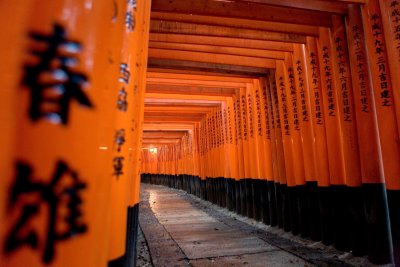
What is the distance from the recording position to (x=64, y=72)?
1004 millimetres

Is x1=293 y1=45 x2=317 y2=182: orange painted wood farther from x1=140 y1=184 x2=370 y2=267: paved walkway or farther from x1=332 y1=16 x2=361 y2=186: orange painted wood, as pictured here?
x1=140 y1=184 x2=370 y2=267: paved walkway

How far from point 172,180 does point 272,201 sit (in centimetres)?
1822

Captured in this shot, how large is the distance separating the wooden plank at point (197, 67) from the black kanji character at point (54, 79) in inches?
237

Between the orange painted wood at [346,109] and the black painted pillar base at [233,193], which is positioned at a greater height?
the orange painted wood at [346,109]

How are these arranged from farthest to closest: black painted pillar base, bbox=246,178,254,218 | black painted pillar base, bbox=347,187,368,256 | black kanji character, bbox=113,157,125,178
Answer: black painted pillar base, bbox=246,178,254,218 < black painted pillar base, bbox=347,187,368,256 < black kanji character, bbox=113,157,125,178

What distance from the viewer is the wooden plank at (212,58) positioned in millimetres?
6702

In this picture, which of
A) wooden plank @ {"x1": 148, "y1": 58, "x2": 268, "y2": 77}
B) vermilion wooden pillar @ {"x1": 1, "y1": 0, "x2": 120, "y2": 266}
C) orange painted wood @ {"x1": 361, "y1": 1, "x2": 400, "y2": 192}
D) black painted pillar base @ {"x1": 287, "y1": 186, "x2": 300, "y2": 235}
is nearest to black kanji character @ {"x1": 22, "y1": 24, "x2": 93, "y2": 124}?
vermilion wooden pillar @ {"x1": 1, "y1": 0, "x2": 120, "y2": 266}

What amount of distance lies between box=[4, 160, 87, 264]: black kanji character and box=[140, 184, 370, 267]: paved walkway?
13.1 ft

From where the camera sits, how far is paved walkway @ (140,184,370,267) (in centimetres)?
454

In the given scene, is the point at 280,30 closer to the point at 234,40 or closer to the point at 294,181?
the point at 234,40

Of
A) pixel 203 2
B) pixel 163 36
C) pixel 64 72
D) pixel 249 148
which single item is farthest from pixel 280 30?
pixel 64 72

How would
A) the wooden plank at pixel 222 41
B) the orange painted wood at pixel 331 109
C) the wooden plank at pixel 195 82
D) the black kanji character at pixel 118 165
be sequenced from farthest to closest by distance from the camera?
the wooden plank at pixel 195 82 < the wooden plank at pixel 222 41 < the orange painted wood at pixel 331 109 < the black kanji character at pixel 118 165

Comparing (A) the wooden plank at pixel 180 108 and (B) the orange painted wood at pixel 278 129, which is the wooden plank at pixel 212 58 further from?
(A) the wooden plank at pixel 180 108

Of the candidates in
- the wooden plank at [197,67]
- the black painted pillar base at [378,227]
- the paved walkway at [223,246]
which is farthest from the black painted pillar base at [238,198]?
the black painted pillar base at [378,227]
